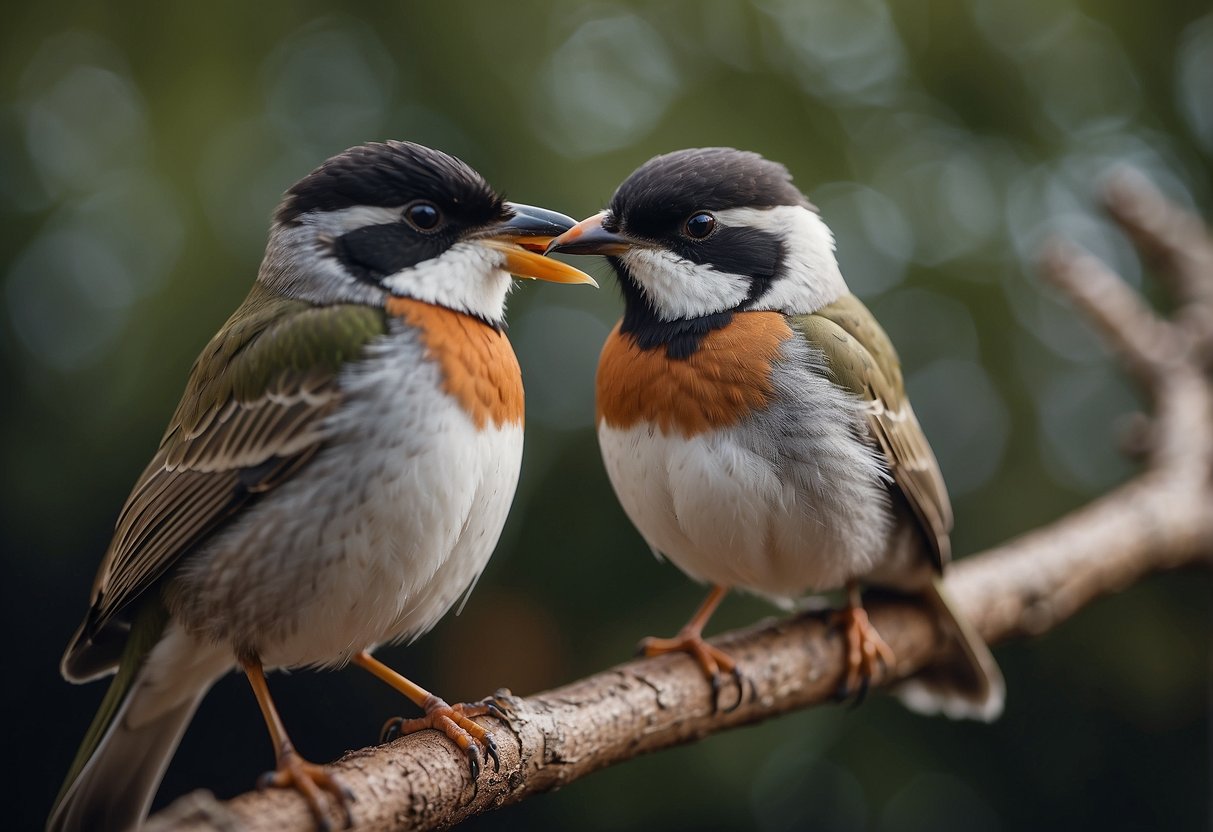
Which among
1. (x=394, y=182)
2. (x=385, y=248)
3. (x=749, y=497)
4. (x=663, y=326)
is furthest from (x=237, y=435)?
(x=749, y=497)

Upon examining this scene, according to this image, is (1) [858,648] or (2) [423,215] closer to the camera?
(2) [423,215]

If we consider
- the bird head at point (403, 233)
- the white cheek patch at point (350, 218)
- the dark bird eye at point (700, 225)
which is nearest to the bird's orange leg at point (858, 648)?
the dark bird eye at point (700, 225)

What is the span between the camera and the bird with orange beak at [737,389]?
2.70 metres

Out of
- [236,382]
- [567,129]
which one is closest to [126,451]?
[236,382]

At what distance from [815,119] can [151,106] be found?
2354 millimetres

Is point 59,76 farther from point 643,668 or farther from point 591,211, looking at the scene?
point 643,668

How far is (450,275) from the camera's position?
231 cm

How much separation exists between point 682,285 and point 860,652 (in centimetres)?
123

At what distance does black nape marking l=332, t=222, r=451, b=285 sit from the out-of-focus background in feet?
3.65

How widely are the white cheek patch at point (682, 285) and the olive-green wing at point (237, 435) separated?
0.75 meters

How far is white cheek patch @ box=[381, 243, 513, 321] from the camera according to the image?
7.55 ft

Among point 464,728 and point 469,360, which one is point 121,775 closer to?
point 464,728

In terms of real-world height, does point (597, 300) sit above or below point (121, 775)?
above

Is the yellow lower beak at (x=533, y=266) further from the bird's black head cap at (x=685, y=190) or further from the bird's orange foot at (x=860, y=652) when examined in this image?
the bird's orange foot at (x=860, y=652)
